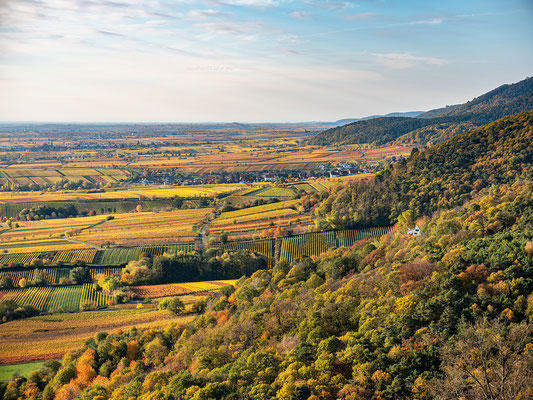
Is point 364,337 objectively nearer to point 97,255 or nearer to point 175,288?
point 175,288

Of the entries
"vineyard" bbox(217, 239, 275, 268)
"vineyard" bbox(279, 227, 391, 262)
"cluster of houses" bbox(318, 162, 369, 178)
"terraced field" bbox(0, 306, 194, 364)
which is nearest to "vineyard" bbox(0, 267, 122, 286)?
"terraced field" bbox(0, 306, 194, 364)

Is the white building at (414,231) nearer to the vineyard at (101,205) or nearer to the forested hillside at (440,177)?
the forested hillside at (440,177)

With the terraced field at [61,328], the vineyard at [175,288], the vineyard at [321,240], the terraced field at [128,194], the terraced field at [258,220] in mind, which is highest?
the terraced field at [128,194]

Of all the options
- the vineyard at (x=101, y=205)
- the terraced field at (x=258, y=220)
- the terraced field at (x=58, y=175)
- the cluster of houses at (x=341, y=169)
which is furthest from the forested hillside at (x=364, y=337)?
the terraced field at (x=58, y=175)

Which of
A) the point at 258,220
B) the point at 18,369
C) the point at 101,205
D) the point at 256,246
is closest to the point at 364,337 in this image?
the point at 18,369

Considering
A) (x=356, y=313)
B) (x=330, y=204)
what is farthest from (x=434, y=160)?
(x=356, y=313)

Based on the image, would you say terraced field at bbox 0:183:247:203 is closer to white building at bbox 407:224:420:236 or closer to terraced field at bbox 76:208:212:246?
terraced field at bbox 76:208:212:246
